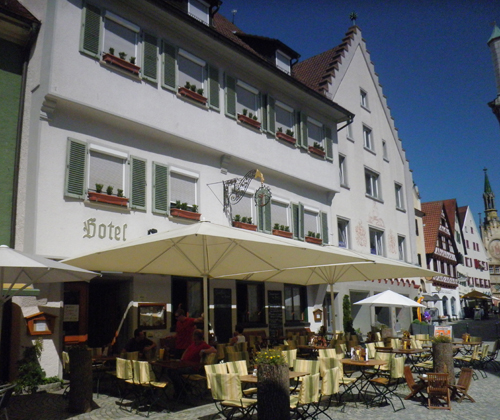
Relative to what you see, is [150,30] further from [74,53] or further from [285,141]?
[285,141]

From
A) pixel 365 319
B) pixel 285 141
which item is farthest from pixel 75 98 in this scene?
pixel 365 319

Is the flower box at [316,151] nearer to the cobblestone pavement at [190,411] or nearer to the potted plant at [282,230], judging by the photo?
the potted plant at [282,230]

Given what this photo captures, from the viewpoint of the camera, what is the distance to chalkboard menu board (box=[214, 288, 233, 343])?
54.8 ft

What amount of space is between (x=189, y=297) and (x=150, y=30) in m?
7.79

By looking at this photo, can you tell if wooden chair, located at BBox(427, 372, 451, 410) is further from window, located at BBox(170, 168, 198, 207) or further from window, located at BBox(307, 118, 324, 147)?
window, located at BBox(307, 118, 324, 147)

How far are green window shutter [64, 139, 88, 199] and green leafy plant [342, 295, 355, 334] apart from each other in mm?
13051

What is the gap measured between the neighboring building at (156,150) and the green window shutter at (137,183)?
1.3 inches

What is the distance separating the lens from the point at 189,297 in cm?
1587

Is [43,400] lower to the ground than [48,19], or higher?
lower

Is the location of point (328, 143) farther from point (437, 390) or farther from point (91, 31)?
point (437, 390)

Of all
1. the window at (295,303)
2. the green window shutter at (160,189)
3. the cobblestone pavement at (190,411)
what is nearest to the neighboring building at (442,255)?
the window at (295,303)

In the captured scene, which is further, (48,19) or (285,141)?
(285,141)

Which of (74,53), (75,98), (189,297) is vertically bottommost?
(189,297)

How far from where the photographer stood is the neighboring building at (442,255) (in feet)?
148
